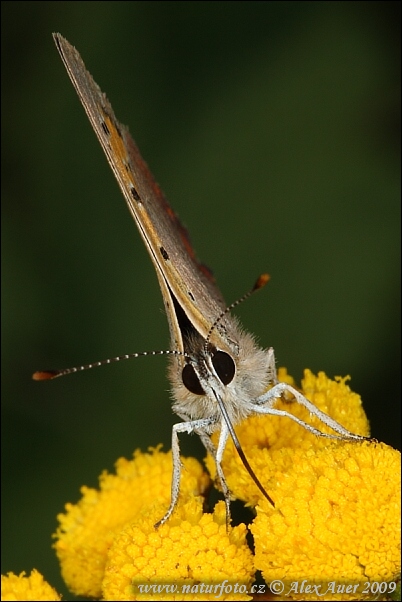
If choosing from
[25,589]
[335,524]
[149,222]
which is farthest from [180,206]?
[335,524]

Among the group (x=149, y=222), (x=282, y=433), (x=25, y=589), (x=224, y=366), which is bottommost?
(x=25, y=589)

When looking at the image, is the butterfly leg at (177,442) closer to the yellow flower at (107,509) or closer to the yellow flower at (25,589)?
the yellow flower at (107,509)

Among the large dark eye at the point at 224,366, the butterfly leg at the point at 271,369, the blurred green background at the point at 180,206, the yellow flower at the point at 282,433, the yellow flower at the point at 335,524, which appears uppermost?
the blurred green background at the point at 180,206

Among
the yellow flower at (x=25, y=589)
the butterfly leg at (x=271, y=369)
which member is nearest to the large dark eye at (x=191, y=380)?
the butterfly leg at (x=271, y=369)

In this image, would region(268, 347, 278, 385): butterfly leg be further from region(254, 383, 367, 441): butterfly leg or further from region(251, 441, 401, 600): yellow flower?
region(251, 441, 401, 600): yellow flower

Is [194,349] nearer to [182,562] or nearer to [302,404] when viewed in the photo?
[302,404]

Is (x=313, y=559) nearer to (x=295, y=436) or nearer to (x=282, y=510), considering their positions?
(x=282, y=510)
